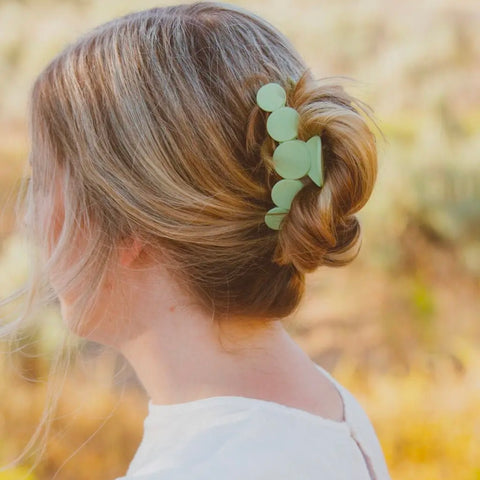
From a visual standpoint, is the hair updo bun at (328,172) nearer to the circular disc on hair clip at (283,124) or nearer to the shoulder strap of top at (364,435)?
the circular disc on hair clip at (283,124)

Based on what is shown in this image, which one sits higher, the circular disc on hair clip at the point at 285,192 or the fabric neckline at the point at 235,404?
the circular disc on hair clip at the point at 285,192

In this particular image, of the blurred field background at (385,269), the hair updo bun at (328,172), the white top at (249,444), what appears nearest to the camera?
the white top at (249,444)

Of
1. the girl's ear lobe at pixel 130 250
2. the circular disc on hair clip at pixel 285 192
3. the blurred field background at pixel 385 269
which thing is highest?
the circular disc on hair clip at pixel 285 192

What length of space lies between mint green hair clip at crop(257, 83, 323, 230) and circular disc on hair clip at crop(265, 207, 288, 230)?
0.07ft

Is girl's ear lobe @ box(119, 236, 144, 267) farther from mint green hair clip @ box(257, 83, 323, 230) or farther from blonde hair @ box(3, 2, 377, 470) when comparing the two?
mint green hair clip @ box(257, 83, 323, 230)

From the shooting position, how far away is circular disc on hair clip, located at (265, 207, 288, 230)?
1.13 metres

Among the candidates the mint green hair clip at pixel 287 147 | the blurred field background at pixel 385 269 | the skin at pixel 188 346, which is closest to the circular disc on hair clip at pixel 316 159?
the mint green hair clip at pixel 287 147

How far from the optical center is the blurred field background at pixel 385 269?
316 centimetres

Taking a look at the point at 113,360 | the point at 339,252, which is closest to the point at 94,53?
the point at 339,252

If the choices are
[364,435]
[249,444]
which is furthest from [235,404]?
[364,435]

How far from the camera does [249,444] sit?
40.0 inches

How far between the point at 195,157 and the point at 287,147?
14cm

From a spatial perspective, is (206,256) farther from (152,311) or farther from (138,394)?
(138,394)

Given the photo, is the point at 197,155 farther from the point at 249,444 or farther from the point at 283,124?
the point at 249,444
